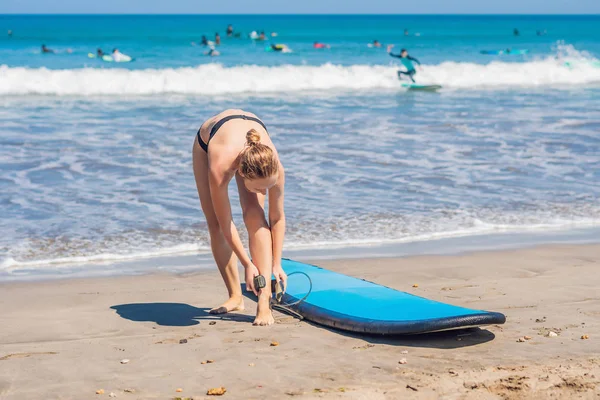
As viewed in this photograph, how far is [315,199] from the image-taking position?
24.5ft

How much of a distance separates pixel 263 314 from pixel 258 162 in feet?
3.13

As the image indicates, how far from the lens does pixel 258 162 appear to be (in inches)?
139

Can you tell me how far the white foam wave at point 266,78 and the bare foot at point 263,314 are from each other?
1528 centimetres

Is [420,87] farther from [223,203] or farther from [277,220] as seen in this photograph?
[223,203]

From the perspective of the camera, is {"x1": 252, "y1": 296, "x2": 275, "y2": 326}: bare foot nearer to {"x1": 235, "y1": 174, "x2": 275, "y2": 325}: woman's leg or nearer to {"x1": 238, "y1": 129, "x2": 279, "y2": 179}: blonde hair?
{"x1": 235, "y1": 174, "x2": 275, "y2": 325}: woman's leg

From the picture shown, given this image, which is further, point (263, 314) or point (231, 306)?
point (231, 306)

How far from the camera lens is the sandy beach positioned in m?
3.10

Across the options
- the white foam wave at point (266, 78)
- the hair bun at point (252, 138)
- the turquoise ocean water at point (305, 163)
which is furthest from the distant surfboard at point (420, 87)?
the hair bun at point (252, 138)

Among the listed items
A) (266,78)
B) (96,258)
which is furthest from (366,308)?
(266,78)

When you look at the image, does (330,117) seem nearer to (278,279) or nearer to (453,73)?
(278,279)

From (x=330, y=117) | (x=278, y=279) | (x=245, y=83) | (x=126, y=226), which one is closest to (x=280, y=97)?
(x=245, y=83)

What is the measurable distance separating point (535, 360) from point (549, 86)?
67.5ft

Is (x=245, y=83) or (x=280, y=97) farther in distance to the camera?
(x=245, y=83)

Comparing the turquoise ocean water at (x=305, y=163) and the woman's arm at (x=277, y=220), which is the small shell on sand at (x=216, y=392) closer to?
the woman's arm at (x=277, y=220)
